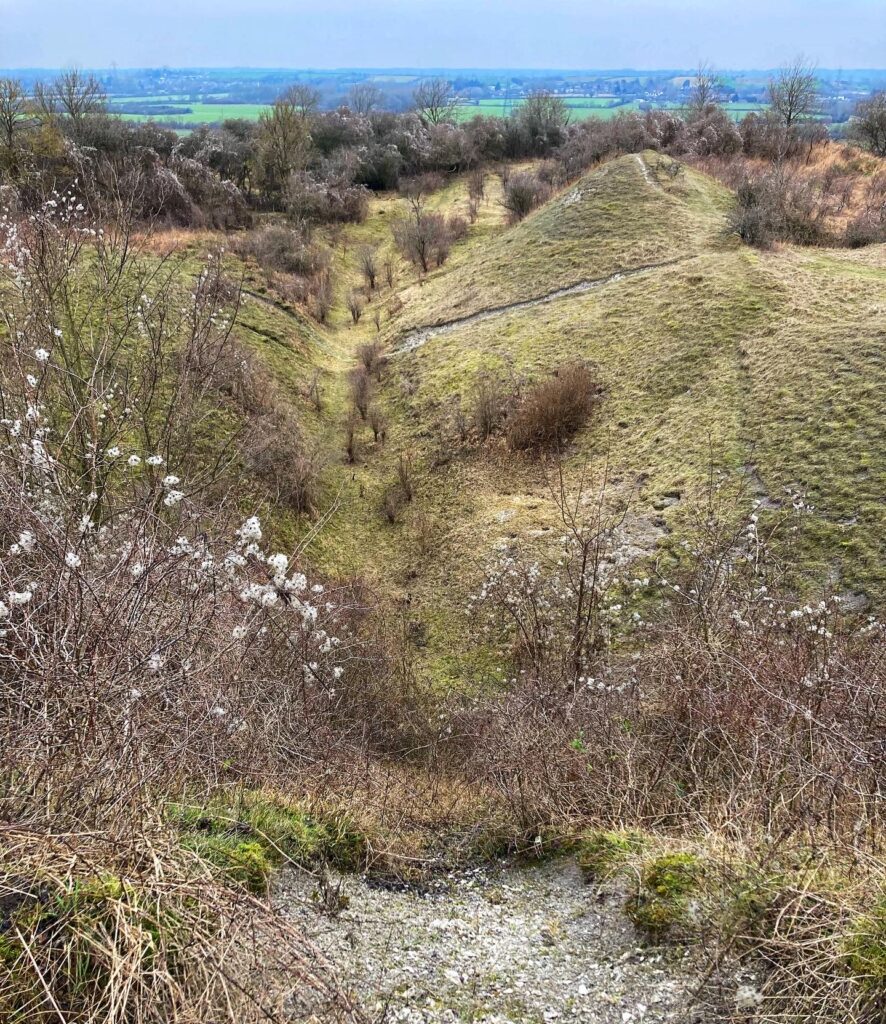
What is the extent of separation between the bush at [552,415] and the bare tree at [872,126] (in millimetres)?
21215

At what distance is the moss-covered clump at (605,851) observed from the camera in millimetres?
3631

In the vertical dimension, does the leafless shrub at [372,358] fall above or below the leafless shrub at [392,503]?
above

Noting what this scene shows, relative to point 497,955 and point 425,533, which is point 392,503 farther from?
point 497,955

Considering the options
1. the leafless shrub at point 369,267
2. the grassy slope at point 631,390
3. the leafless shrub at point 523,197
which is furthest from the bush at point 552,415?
the leafless shrub at point 523,197

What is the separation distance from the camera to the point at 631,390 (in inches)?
500

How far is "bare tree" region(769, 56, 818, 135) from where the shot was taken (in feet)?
94.6

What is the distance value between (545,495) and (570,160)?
70.5ft

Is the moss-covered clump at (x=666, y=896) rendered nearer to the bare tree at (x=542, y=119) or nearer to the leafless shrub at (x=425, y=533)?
the leafless shrub at (x=425, y=533)

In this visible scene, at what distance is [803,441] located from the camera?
966cm

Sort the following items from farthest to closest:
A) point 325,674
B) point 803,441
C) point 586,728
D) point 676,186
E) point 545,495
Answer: point 676,186, point 545,495, point 803,441, point 325,674, point 586,728

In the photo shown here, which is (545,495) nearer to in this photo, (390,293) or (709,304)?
(709,304)

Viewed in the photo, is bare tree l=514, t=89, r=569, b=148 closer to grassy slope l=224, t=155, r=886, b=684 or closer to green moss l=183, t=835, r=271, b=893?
grassy slope l=224, t=155, r=886, b=684

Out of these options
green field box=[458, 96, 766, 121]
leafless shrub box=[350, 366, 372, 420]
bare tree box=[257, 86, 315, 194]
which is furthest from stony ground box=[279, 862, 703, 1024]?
green field box=[458, 96, 766, 121]

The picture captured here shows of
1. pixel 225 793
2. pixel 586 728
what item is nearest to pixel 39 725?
pixel 225 793
